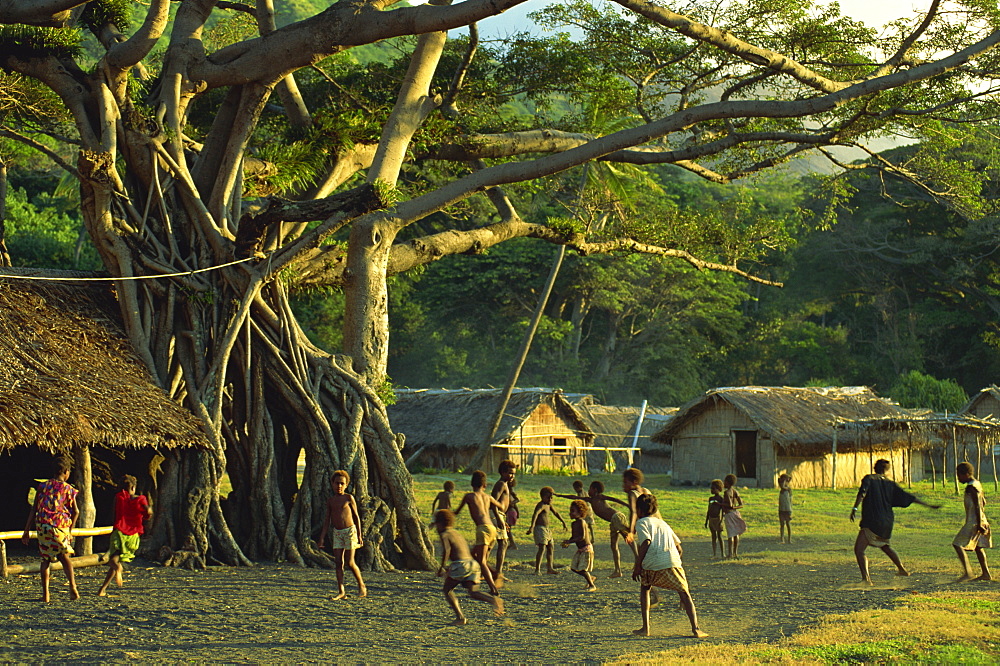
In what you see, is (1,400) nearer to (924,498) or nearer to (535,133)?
(535,133)

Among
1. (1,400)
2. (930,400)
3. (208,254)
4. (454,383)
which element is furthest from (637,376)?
(1,400)

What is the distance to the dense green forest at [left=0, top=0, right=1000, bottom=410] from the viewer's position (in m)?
40.8

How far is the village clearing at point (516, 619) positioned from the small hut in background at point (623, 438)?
22720 millimetres

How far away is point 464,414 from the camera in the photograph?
33938 millimetres

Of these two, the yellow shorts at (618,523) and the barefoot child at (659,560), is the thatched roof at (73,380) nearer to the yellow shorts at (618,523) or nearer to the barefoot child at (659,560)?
the yellow shorts at (618,523)

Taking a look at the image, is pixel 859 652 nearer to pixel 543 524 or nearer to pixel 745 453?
pixel 543 524

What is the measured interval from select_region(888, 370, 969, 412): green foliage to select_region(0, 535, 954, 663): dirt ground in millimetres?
27115

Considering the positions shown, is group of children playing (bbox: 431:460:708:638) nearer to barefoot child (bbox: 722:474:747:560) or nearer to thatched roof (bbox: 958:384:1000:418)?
barefoot child (bbox: 722:474:747:560)

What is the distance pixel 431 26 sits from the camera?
38.0 ft

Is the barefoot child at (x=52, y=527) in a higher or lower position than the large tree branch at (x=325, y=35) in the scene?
lower

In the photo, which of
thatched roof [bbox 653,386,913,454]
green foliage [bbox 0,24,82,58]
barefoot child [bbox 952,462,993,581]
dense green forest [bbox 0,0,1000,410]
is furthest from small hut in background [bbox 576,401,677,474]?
green foliage [bbox 0,24,82,58]

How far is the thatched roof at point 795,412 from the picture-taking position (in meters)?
28.9

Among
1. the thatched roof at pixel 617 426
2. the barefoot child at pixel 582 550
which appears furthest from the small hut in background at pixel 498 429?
the barefoot child at pixel 582 550

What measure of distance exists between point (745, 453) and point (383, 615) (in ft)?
78.6
